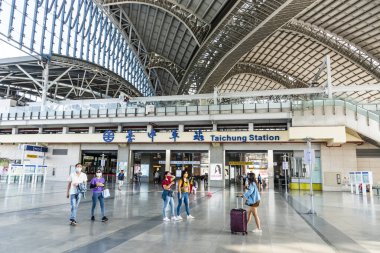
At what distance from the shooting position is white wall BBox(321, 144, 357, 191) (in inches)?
1078

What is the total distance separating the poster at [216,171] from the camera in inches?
1190

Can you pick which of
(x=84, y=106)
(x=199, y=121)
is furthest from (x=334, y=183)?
(x=84, y=106)

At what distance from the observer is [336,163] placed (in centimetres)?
2775

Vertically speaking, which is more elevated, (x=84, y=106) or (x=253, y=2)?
(x=253, y=2)

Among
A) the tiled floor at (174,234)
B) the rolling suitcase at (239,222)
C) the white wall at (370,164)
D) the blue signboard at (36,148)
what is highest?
the blue signboard at (36,148)

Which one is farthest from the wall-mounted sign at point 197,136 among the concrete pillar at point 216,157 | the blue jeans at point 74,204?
the blue jeans at point 74,204

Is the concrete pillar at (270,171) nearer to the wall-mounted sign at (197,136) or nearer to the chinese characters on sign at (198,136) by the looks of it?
the wall-mounted sign at (197,136)

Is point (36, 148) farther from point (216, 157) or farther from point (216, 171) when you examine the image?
point (216, 171)

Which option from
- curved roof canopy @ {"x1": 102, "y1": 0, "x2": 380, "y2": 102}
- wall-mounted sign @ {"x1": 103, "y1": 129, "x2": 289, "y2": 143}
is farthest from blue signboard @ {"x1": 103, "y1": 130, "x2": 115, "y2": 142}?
curved roof canopy @ {"x1": 102, "y1": 0, "x2": 380, "y2": 102}

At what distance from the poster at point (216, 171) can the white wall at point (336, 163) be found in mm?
10264

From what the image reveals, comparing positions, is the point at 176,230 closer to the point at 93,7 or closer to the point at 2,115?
the point at 2,115

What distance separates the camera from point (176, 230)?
7602 mm

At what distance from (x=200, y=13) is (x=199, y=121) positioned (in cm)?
1508

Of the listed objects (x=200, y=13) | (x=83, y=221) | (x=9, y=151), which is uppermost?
(x=200, y=13)
